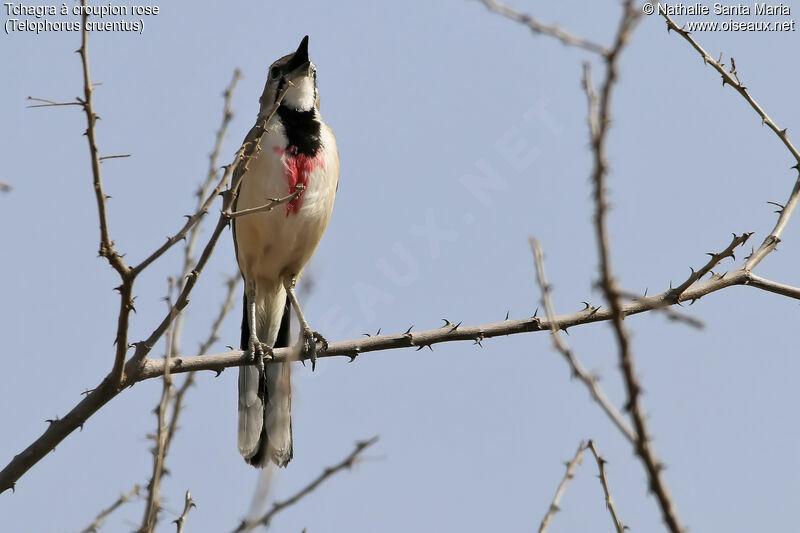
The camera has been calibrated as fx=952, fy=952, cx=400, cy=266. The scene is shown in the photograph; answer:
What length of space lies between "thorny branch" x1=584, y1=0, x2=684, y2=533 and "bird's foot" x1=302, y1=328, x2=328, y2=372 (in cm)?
354

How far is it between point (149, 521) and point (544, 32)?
1.40 m

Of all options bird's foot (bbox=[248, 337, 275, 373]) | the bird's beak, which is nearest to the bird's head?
the bird's beak

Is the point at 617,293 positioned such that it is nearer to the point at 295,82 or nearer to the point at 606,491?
the point at 606,491

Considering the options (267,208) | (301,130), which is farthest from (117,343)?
(301,130)

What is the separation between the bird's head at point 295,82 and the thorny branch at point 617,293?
160 inches

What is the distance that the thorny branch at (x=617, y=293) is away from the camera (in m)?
1.36

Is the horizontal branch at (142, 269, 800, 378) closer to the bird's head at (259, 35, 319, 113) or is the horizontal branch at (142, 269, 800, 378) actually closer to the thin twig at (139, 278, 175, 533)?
the thin twig at (139, 278, 175, 533)

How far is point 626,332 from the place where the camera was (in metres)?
1.39

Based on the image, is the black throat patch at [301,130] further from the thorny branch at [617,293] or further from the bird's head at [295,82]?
the thorny branch at [617,293]

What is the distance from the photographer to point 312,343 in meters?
4.93

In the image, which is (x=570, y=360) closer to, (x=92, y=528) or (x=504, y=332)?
(x=92, y=528)

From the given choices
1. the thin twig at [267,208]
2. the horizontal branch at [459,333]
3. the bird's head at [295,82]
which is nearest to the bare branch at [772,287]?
the horizontal branch at [459,333]

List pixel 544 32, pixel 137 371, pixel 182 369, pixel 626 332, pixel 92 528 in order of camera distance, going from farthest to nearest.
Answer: pixel 182 369, pixel 137 371, pixel 92 528, pixel 544 32, pixel 626 332

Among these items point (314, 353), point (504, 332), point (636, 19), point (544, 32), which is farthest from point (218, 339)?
point (636, 19)
